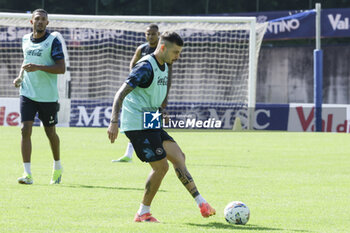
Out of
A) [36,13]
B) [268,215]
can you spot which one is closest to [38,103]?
[36,13]

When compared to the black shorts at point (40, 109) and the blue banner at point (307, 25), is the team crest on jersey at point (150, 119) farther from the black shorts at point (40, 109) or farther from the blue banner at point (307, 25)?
the blue banner at point (307, 25)

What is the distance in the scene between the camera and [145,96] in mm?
7398

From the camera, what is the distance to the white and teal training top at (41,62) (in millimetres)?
10195

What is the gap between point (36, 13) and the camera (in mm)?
10094

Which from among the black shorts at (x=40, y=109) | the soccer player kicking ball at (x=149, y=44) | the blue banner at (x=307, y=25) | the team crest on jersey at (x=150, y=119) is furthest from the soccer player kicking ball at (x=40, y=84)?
the blue banner at (x=307, y=25)

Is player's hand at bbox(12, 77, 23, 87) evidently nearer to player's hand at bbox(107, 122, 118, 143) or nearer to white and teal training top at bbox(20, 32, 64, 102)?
white and teal training top at bbox(20, 32, 64, 102)

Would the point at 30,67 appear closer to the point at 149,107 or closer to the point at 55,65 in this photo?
the point at 55,65

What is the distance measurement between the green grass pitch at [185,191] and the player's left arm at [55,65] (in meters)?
1.48

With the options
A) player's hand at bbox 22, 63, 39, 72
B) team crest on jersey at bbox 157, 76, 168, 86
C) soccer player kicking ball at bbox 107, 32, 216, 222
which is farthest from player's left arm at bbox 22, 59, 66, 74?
team crest on jersey at bbox 157, 76, 168, 86

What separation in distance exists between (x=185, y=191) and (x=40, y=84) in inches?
94.4

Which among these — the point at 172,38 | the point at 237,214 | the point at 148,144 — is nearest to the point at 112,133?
the point at 148,144

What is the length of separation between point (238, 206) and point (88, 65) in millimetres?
22545

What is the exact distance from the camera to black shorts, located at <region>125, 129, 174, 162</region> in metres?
7.31

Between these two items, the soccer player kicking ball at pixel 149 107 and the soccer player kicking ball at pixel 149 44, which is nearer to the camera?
the soccer player kicking ball at pixel 149 107
